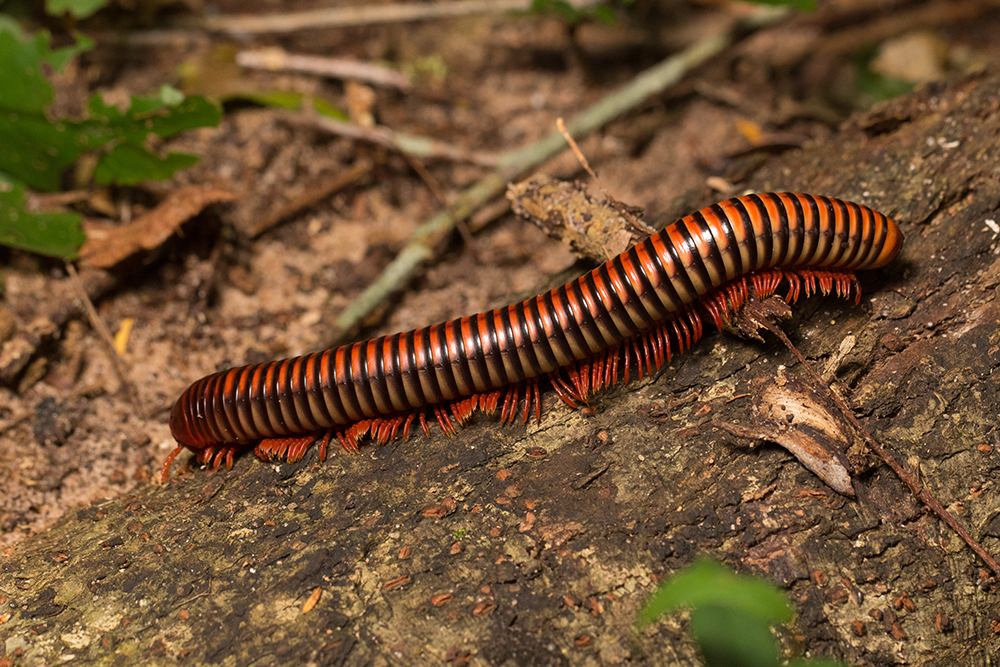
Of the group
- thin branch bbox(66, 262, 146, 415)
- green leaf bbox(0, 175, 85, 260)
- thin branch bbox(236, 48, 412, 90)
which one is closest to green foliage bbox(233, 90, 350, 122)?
thin branch bbox(236, 48, 412, 90)

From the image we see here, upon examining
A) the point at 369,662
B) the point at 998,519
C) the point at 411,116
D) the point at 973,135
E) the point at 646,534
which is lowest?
the point at 369,662

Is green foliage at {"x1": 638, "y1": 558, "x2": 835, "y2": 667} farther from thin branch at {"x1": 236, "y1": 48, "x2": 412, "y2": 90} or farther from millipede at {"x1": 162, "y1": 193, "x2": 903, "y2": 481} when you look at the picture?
thin branch at {"x1": 236, "y1": 48, "x2": 412, "y2": 90}

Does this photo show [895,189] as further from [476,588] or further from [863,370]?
[476,588]

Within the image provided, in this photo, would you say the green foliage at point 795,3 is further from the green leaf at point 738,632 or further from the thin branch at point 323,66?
the green leaf at point 738,632

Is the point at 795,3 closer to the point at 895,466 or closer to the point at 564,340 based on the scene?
the point at 564,340

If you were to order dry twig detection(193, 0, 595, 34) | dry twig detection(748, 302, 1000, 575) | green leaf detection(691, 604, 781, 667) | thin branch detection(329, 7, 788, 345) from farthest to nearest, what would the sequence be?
1. dry twig detection(193, 0, 595, 34)
2. thin branch detection(329, 7, 788, 345)
3. dry twig detection(748, 302, 1000, 575)
4. green leaf detection(691, 604, 781, 667)

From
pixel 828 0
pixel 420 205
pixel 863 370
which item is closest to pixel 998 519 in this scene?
pixel 863 370
